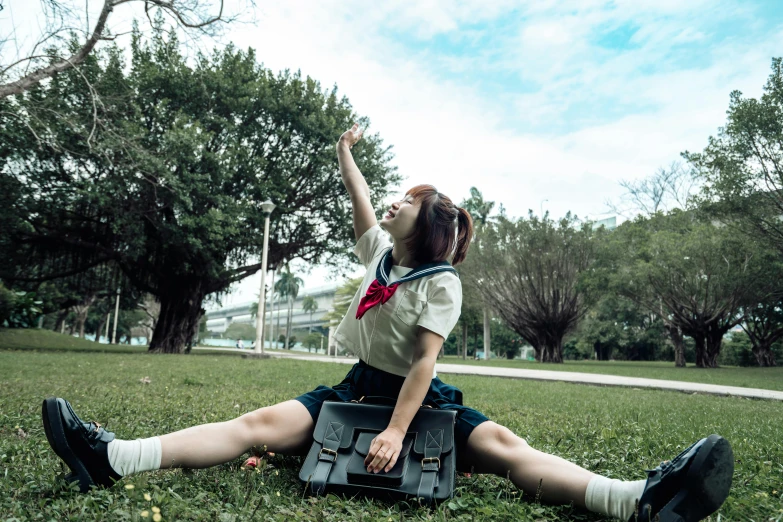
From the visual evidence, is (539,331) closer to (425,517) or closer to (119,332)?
(425,517)

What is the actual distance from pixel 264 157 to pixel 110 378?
13.8m

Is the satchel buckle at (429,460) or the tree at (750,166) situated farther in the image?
the tree at (750,166)

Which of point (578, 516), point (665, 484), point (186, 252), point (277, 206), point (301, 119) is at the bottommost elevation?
point (578, 516)

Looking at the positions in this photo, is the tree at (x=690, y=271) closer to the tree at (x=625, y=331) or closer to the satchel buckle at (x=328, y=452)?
the tree at (x=625, y=331)

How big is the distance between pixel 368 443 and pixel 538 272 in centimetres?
2951

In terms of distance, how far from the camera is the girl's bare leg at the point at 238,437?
229 centimetres

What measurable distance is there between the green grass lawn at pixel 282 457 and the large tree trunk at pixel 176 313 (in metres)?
14.4

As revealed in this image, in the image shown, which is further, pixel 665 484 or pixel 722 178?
pixel 722 178

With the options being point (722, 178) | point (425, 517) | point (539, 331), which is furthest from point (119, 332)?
point (425, 517)

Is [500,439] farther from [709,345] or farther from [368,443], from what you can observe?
[709,345]

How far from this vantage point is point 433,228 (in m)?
2.56

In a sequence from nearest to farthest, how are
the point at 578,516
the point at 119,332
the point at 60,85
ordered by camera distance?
the point at 578,516 → the point at 60,85 → the point at 119,332

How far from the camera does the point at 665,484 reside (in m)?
1.91

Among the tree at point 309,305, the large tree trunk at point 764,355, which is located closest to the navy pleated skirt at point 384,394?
the large tree trunk at point 764,355
